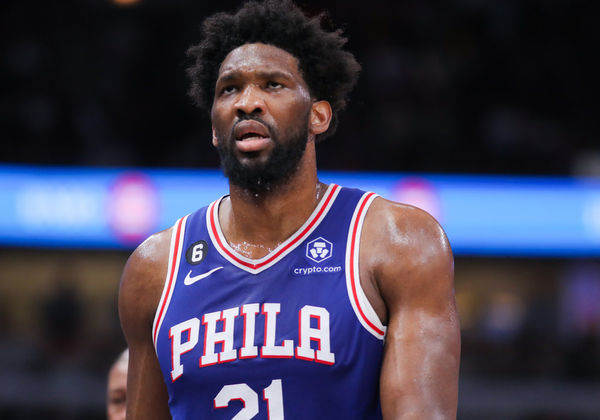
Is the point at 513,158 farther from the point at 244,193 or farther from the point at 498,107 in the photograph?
the point at 244,193

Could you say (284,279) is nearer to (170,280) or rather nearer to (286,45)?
Answer: (170,280)

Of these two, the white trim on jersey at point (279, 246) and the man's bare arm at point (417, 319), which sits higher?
the white trim on jersey at point (279, 246)

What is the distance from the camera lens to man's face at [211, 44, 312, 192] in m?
3.00

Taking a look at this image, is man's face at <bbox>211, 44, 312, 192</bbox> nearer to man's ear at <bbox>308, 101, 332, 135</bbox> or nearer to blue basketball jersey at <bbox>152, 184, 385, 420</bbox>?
man's ear at <bbox>308, 101, 332, 135</bbox>

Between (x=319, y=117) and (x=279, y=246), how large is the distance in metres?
0.49

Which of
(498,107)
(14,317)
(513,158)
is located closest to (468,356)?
(513,158)

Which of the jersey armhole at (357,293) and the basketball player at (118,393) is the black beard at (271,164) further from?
the basketball player at (118,393)

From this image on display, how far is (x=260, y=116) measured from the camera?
3.00 metres

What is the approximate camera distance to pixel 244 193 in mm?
3178

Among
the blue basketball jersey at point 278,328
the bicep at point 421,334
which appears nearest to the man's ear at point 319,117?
the blue basketball jersey at point 278,328

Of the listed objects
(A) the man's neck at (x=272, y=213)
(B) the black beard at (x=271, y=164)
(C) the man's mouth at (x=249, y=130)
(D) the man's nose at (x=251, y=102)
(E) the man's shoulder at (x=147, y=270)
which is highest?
(D) the man's nose at (x=251, y=102)

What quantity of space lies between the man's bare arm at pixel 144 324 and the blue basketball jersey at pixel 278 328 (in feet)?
0.23

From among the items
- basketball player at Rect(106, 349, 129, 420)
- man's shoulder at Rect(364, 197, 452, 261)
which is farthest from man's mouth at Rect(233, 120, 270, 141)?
basketball player at Rect(106, 349, 129, 420)

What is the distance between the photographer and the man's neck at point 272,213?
315 centimetres
